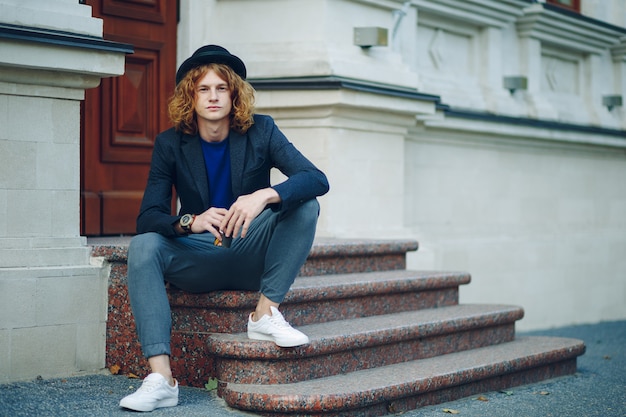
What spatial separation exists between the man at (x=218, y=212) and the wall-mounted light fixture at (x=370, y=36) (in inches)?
96.5

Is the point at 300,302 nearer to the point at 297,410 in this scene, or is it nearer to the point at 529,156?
the point at 297,410

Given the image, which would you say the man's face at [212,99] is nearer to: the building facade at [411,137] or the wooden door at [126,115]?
the building facade at [411,137]

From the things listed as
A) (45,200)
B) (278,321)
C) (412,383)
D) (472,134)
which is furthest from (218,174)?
(472,134)

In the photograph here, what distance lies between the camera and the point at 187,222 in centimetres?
482

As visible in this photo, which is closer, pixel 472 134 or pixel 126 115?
pixel 126 115

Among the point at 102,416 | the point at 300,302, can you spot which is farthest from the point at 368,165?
the point at 102,416

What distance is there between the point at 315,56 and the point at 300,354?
2959 millimetres

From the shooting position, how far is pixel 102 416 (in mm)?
4559

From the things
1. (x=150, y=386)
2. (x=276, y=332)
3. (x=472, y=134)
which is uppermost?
(x=472, y=134)

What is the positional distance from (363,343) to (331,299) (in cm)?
46

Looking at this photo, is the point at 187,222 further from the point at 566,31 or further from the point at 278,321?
the point at 566,31

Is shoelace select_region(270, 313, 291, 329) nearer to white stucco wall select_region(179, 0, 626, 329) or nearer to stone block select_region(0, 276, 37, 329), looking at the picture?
stone block select_region(0, 276, 37, 329)

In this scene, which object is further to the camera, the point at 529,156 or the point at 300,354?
the point at 529,156

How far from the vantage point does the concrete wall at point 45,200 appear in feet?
16.9
